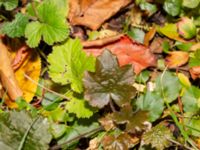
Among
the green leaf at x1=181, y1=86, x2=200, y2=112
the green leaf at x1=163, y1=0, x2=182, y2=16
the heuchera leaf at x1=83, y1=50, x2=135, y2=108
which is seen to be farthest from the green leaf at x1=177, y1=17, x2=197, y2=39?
the heuchera leaf at x1=83, y1=50, x2=135, y2=108

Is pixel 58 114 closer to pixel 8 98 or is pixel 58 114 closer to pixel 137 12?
pixel 8 98

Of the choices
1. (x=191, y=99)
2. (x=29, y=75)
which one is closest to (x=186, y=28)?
(x=191, y=99)

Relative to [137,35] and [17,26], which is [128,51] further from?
[17,26]

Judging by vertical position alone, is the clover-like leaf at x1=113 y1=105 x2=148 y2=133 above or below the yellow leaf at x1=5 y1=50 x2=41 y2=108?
below

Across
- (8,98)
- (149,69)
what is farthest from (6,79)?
(149,69)

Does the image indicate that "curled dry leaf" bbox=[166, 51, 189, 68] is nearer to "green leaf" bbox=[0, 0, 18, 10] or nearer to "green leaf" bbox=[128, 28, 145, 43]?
"green leaf" bbox=[128, 28, 145, 43]
